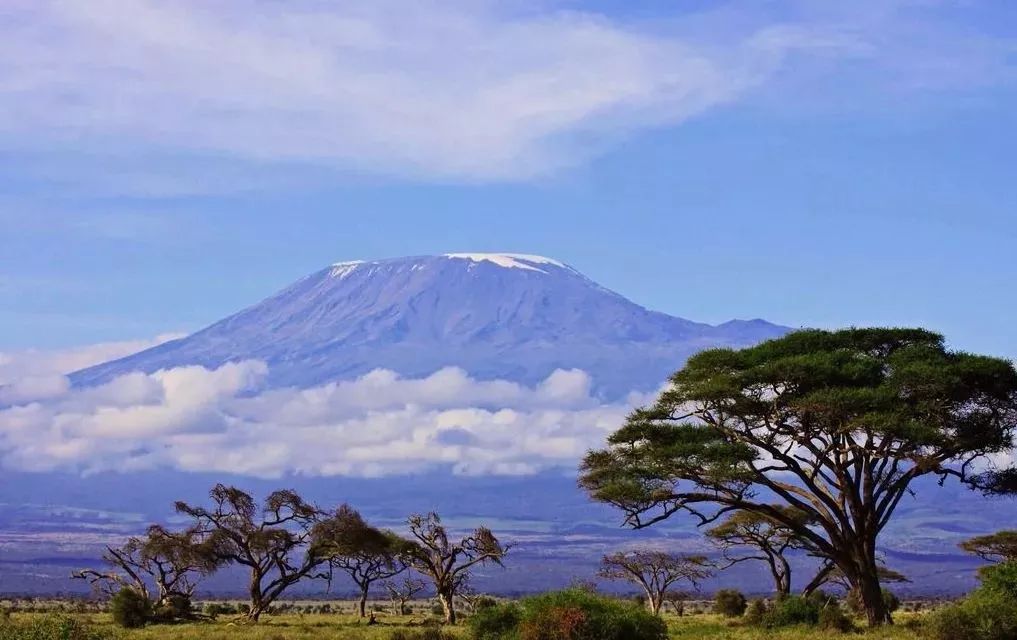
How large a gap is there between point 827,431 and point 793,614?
7241 millimetres

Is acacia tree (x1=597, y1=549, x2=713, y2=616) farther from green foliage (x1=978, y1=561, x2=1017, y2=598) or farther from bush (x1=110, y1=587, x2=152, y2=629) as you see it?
green foliage (x1=978, y1=561, x2=1017, y2=598)

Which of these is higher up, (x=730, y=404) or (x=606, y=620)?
(x=730, y=404)

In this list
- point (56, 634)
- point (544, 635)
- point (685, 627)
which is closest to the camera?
point (56, 634)

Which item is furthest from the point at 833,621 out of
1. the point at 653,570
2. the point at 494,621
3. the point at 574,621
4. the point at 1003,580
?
the point at 653,570

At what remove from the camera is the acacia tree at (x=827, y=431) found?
43188 mm

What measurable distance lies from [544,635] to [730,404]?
1463cm

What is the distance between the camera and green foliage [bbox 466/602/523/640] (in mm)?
37219

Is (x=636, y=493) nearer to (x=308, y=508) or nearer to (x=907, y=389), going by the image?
(x=907, y=389)

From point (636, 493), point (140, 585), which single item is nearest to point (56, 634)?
point (636, 493)

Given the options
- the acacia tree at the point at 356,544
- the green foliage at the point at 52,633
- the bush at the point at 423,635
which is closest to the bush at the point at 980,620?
the bush at the point at 423,635

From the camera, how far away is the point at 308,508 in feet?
223

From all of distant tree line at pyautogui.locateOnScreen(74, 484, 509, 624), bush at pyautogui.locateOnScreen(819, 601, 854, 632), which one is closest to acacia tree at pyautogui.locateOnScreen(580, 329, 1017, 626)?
bush at pyautogui.locateOnScreen(819, 601, 854, 632)

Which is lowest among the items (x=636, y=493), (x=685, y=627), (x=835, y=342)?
(x=685, y=627)

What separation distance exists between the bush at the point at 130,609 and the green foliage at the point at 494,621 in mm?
22629
